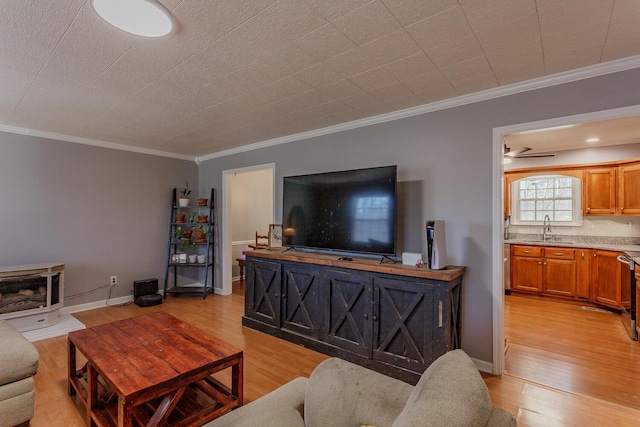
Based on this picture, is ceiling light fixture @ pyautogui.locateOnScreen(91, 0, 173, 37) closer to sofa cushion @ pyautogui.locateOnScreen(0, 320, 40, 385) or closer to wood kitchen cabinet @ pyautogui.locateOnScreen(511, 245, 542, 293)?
sofa cushion @ pyautogui.locateOnScreen(0, 320, 40, 385)

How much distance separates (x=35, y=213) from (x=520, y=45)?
5.52 m

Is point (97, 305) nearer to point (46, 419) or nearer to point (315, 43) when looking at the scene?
point (46, 419)

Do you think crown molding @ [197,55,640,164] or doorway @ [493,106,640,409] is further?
doorway @ [493,106,640,409]

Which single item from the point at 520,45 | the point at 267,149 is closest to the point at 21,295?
the point at 267,149

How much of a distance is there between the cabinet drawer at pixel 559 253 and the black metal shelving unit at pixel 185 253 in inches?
221

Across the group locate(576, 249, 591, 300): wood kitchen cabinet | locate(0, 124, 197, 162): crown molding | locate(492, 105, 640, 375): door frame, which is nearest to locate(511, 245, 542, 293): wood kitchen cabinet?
locate(576, 249, 591, 300): wood kitchen cabinet

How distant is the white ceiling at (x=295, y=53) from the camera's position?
1.67 m

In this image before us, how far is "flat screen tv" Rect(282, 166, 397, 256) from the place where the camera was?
302 cm

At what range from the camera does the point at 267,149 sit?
15.2ft

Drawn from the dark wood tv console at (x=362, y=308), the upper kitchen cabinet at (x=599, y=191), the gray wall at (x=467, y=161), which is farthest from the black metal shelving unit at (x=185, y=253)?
the upper kitchen cabinet at (x=599, y=191)

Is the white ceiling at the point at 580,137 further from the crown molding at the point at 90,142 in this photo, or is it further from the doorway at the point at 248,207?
the crown molding at the point at 90,142

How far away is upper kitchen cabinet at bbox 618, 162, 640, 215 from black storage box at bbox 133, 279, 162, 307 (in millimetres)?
7061

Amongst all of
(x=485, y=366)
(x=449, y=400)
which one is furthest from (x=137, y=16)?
(x=485, y=366)

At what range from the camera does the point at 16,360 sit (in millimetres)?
1970
